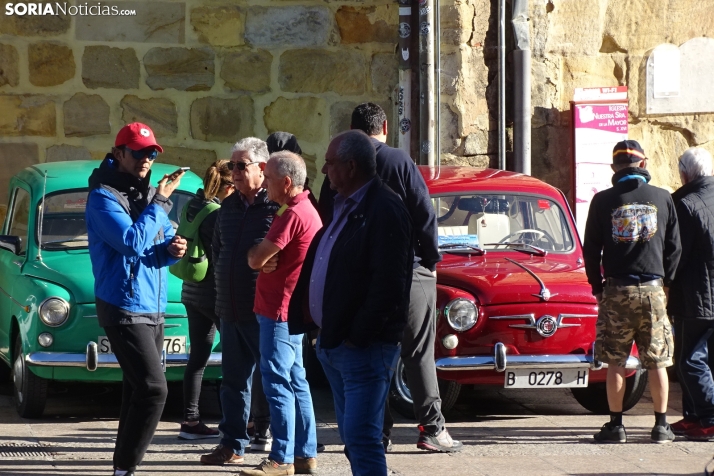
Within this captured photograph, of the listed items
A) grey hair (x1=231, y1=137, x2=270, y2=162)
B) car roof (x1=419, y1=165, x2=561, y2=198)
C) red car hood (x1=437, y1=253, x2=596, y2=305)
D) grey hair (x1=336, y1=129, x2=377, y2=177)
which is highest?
grey hair (x1=231, y1=137, x2=270, y2=162)

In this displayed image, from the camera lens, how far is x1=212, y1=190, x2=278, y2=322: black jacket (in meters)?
6.09

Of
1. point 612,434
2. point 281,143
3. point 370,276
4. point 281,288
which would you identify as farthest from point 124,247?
point 612,434

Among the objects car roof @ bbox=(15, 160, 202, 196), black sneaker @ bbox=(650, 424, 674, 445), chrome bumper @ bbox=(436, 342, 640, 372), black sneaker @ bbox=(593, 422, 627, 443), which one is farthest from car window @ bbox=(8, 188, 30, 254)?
black sneaker @ bbox=(650, 424, 674, 445)

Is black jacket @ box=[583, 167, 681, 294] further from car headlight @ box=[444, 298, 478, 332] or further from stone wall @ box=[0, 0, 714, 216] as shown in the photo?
stone wall @ box=[0, 0, 714, 216]

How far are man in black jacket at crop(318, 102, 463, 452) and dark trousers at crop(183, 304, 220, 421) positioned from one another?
102cm

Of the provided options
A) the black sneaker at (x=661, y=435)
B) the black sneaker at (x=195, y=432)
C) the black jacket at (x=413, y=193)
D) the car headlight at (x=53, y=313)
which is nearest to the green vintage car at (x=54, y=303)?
the car headlight at (x=53, y=313)

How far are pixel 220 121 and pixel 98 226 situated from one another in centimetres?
608

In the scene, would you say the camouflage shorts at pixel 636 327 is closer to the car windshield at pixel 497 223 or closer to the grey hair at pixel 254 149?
the car windshield at pixel 497 223

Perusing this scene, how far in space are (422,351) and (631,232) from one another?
1546 mm

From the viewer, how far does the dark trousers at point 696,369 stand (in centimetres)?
718

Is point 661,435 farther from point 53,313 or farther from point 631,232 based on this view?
point 53,313

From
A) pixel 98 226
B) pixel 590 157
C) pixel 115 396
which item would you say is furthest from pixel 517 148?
pixel 98 226

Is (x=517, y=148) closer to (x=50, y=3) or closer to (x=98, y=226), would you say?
(x=50, y=3)

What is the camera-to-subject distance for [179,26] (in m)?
11.2
